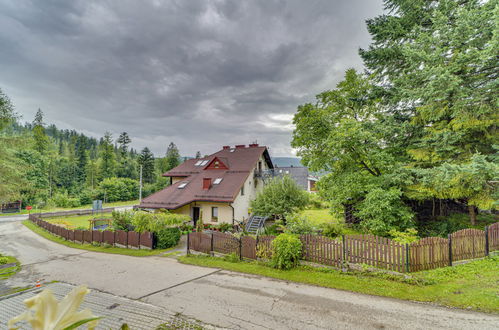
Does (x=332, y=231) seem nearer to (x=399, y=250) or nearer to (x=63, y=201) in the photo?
(x=399, y=250)


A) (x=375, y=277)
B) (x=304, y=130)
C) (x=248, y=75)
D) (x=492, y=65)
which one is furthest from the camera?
(x=248, y=75)

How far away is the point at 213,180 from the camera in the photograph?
23141 millimetres

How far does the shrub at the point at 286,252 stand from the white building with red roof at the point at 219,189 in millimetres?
9112

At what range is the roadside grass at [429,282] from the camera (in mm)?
7230

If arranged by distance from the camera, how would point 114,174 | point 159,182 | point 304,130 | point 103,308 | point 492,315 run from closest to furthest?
point 492,315, point 103,308, point 304,130, point 159,182, point 114,174

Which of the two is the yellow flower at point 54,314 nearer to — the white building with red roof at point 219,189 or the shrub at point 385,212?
the shrub at point 385,212

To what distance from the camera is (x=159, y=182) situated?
53188 millimetres

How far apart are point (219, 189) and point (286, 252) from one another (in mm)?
11826

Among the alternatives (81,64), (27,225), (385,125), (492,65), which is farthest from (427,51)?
(27,225)

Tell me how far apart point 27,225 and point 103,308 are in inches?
1125

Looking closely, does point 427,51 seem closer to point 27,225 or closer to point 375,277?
point 375,277

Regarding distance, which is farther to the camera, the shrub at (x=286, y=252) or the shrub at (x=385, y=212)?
the shrub at (x=385, y=212)

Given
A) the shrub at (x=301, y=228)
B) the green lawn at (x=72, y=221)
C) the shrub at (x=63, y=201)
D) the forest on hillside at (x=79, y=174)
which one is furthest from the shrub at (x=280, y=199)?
the shrub at (x=63, y=201)

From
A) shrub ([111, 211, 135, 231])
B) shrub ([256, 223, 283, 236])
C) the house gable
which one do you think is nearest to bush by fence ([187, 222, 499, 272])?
shrub ([256, 223, 283, 236])
